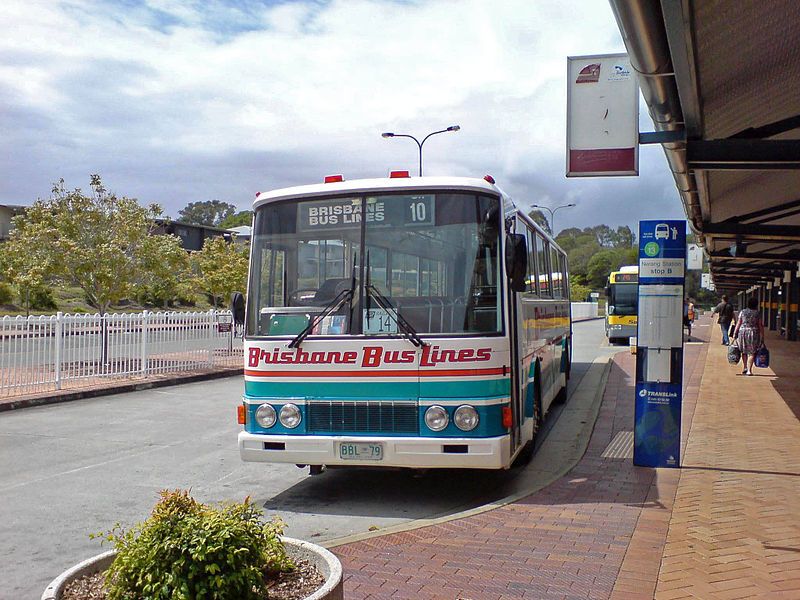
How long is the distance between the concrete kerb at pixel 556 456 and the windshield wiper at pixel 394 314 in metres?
1.49

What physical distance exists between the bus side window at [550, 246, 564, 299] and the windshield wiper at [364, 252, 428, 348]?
19.0ft

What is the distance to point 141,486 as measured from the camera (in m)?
7.96

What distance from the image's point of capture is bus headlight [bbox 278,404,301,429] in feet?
23.5

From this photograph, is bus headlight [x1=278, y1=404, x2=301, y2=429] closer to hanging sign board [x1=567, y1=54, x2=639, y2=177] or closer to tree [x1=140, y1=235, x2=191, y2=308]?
hanging sign board [x1=567, y1=54, x2=639, y2=177]

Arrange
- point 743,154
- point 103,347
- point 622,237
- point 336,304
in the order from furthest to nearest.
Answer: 1. point 622,237
2. point 103,347
3. point 743,154
4. point 336,304

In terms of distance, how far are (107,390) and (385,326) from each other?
9.97 m

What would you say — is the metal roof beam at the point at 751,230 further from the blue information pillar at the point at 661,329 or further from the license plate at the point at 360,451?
the license plate at the point at 360,451

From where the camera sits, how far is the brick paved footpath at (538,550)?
15.9 ft

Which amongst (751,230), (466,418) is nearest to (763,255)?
(751,230)

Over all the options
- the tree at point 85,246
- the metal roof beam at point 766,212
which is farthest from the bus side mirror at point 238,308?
the tree at point 85,246

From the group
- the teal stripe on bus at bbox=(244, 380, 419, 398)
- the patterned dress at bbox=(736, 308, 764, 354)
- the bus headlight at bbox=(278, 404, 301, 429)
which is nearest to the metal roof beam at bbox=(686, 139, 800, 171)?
the teal stripe on bus at bbox=(244, 380, 419, 398)

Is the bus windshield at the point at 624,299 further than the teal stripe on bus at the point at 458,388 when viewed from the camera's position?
Yes

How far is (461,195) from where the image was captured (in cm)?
720

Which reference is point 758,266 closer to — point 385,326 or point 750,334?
point 750,334
